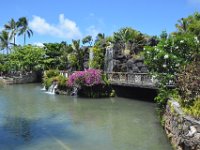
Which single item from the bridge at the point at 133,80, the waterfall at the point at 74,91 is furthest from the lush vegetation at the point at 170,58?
the waterfall at the point at 74,91

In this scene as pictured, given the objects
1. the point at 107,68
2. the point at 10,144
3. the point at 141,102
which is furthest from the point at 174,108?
the point at 107,68

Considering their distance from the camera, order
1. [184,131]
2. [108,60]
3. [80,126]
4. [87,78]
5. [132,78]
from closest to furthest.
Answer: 1. [184,131]
2. [80,126]
3. [132,78]
4. [87,78]
5. [108,60]

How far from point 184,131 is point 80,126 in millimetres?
8690

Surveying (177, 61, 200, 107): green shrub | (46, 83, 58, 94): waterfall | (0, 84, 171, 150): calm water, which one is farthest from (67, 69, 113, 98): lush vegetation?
(177, 61, 200, 107): green shrub

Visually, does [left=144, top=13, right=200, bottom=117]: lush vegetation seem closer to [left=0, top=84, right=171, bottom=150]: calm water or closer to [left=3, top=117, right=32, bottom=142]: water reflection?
[left=0, top=84, right=171, bottom=150]: calm water

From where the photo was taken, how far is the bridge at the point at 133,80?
98.5ft

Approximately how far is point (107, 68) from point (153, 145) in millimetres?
29723

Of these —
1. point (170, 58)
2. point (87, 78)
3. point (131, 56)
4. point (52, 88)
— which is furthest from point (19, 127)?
point (131, 56)

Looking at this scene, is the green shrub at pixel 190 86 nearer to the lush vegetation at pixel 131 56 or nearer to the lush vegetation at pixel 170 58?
the lush vegetation at pixel 131 56

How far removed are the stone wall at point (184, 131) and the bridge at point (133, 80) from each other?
13.8 meters

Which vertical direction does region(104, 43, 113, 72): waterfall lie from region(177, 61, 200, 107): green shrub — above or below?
above

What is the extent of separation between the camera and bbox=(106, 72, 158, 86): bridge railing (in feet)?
99.7

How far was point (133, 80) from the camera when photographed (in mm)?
32875

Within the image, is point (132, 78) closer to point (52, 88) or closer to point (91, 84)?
point (91, 84)
